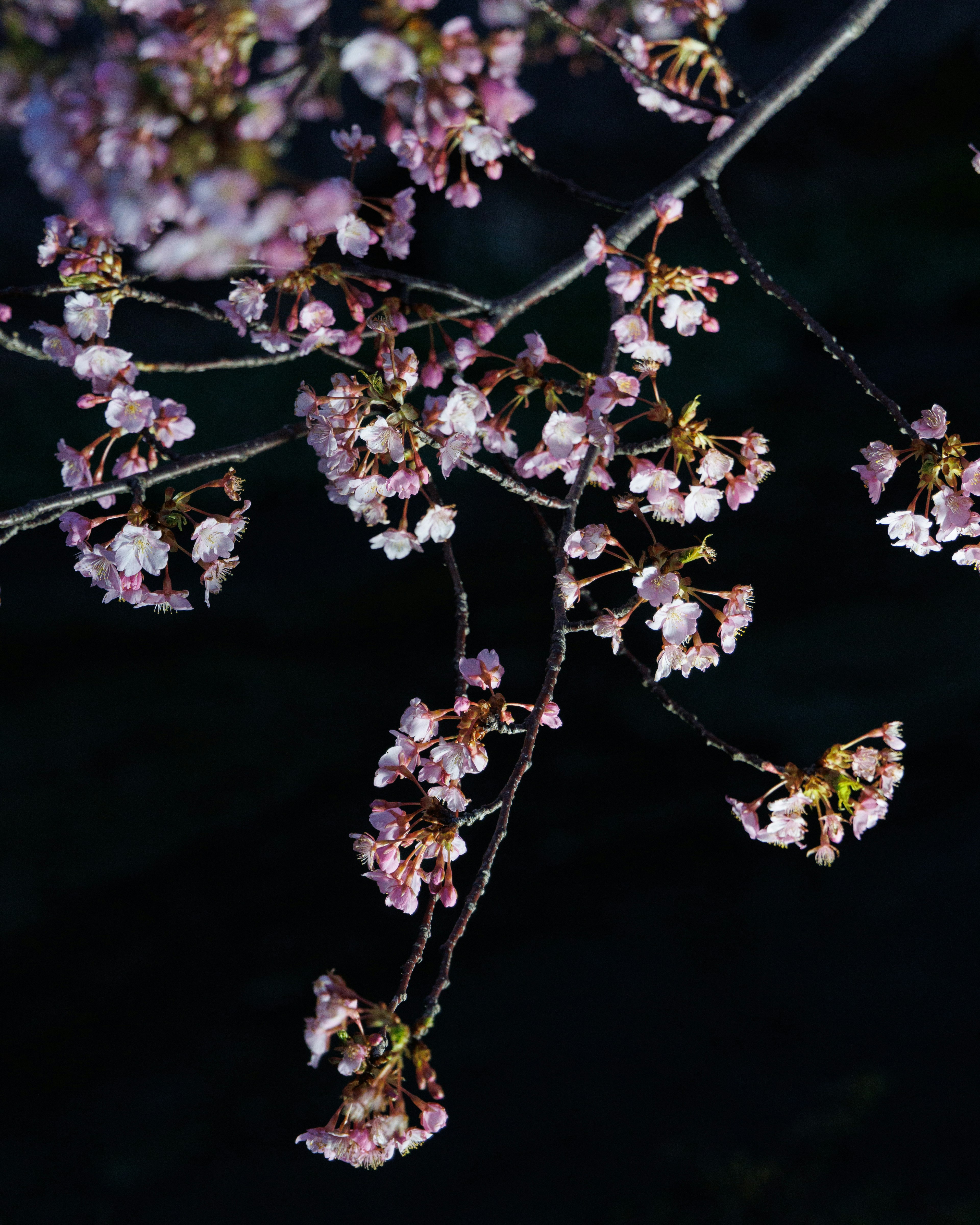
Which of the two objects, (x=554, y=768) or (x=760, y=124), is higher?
(x=760, y=124)

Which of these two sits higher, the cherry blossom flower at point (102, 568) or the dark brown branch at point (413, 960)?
the cherry blossom flower at point (102, 568)

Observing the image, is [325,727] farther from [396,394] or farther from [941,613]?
[941,613]

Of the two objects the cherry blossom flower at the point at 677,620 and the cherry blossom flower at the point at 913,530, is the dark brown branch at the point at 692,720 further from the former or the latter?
the cherry blossom flower at the point at 913,530

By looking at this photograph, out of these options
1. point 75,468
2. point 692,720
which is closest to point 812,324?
point 692,720

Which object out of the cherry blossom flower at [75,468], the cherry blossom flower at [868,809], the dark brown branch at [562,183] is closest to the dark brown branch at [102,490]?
the cherry blossom flower at [75,468]

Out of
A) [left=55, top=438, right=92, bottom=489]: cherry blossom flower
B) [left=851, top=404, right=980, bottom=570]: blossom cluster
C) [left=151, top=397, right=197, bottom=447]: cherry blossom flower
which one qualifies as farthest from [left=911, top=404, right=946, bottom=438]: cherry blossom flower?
[left=55, top=438, right=92, bottom=489]: cherry blossom flower

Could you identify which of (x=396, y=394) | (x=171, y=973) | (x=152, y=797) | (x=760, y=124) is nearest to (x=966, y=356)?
(x=760, y=124)
